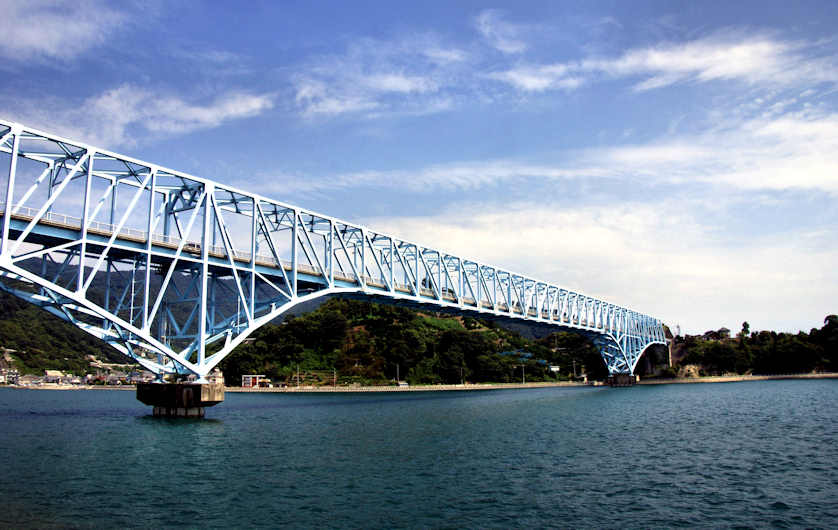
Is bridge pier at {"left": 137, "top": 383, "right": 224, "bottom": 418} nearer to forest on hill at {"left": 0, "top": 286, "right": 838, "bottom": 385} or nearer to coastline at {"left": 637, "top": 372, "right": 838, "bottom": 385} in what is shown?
forest on hill at {"left": 0, "top": 286, "right": 838, "bottom": 385}

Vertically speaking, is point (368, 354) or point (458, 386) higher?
point (368, 354)

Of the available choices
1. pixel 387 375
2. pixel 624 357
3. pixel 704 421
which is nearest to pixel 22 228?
pixel 704 421

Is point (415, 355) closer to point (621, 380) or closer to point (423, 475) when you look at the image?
point (621, 380)

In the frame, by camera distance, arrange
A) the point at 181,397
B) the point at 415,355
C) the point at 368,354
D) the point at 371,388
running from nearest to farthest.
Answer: the point at 181,397
the point at 371,388
the point at 368,354
the point at 415,355

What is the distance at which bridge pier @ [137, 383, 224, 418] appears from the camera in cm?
5322

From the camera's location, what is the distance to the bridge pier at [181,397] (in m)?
53.2

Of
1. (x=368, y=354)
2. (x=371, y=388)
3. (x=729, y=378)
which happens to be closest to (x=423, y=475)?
(x=371, y=388)

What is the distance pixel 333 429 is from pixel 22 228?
86.5 ft

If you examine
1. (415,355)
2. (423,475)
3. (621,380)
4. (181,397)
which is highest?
(415,355)

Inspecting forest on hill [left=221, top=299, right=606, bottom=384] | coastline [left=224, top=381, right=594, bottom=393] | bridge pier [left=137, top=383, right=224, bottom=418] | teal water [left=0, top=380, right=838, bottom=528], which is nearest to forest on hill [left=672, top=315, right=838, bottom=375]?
forest on hill [left=221, top=299, right=606, bottom=384]

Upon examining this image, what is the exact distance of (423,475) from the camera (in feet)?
94.0

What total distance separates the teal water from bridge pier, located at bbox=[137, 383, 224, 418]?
288cm

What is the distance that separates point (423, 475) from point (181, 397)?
32.3 m

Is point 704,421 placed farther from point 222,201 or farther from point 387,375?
point 387,375
